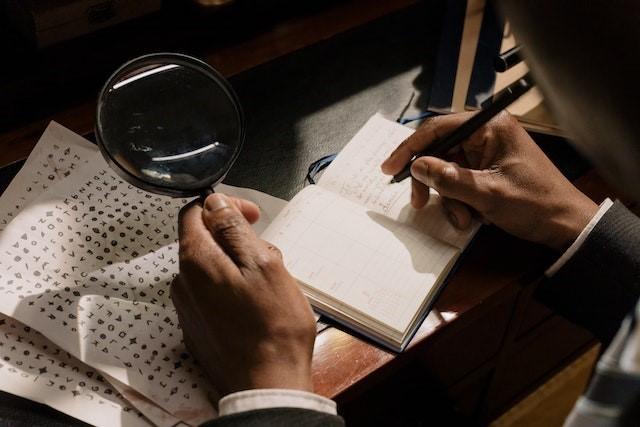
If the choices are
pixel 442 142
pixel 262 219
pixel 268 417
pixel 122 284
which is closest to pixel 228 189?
pixel 262 219

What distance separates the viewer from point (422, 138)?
1069 mm

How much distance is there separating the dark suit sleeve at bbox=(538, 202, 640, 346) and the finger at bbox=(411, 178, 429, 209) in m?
0.22

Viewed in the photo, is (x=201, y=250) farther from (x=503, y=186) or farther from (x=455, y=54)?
(x=455, y=54)

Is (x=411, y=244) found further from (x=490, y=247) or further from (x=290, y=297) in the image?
(x=290, y=297)

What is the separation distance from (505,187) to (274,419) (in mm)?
469

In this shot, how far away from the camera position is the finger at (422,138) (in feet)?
3.49

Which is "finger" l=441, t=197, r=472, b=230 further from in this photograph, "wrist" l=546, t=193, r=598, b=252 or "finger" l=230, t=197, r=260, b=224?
"finger" l=230, t=197, r=260, b=224

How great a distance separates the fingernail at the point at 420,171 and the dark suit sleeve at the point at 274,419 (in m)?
0.39

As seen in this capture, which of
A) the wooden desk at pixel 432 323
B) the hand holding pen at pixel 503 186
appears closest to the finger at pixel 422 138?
the hand holding pen at pixel 503 186

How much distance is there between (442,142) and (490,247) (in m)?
0.17

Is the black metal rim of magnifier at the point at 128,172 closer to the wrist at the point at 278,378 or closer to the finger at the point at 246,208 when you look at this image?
the finger at the point at 246,208

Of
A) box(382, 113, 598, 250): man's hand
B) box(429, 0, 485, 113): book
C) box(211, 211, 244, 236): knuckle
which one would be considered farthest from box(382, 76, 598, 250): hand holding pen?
box(211, 211, 244, 236): knuckle

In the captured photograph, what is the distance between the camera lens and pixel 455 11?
4.59 feet

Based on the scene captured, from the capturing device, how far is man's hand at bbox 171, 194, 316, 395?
83cm
